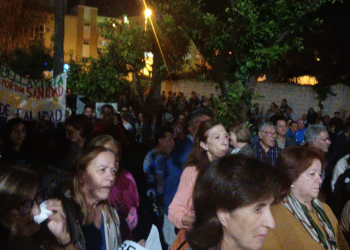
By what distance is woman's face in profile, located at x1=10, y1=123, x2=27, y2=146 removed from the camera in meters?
4.93

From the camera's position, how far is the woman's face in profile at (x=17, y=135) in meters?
4.93

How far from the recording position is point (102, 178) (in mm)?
2818

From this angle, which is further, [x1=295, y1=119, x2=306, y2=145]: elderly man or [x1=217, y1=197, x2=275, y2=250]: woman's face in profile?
[x1=295, y1=119, x2=306, y2=145]: elderly man

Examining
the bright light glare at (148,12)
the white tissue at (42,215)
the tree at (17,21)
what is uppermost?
the tree at (17,21)

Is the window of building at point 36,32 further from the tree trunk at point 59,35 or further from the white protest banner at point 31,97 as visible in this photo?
the white protest banner at point 31,97

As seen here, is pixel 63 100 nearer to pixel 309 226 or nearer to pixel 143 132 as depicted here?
pixel 143 132

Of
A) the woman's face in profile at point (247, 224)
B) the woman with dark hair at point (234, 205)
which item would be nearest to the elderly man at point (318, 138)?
the woman with dark hair at point (234, 205)

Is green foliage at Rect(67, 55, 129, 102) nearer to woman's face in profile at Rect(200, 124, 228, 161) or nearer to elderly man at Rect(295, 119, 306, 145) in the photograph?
elderly man at Rect(295, 119, 306, 145)

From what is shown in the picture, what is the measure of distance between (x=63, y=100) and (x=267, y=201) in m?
5.98

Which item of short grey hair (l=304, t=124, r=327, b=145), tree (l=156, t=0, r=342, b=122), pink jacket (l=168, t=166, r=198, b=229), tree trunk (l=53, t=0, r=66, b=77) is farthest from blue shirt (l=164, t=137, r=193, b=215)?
tree trunk (l=53, t=0, r=66, b=77)

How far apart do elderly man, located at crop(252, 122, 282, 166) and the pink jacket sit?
2549mm

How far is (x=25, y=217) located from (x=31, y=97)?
227 inches

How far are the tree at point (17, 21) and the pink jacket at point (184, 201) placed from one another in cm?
3318

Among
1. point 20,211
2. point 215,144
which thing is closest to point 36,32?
point 215,144
